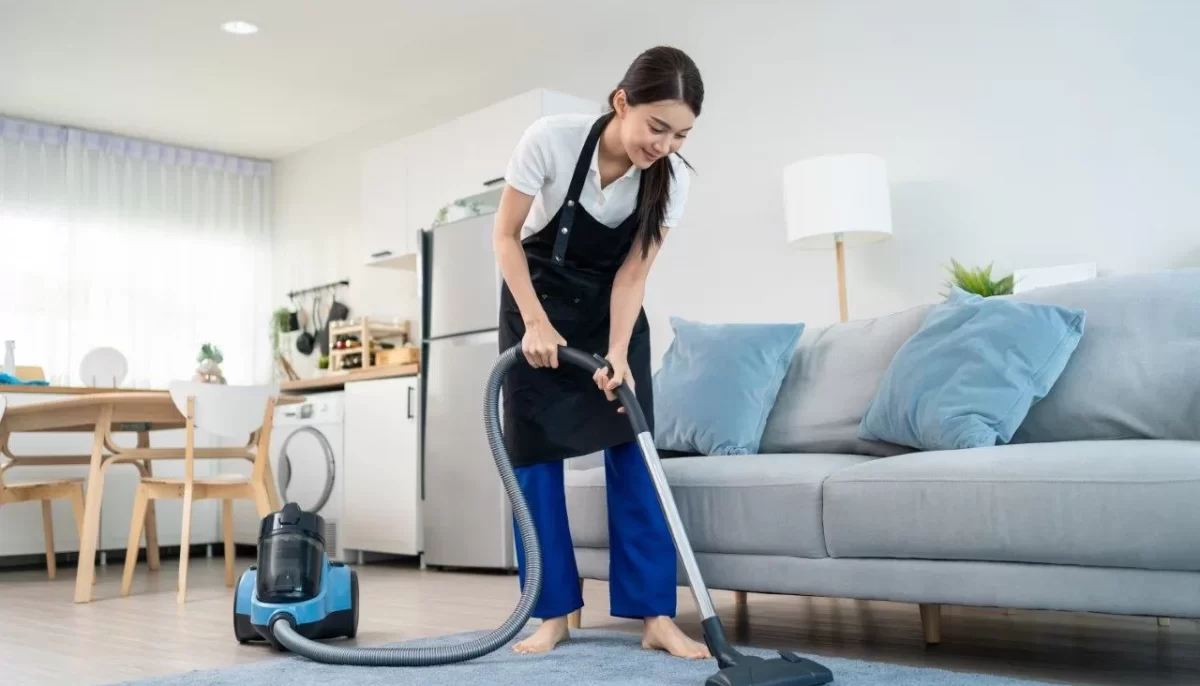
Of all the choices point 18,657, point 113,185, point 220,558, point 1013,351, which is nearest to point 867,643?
point 1013,351

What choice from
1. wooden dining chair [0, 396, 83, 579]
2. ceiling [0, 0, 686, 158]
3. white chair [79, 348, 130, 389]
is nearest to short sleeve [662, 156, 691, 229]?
ceiling [0, 0, 686, 158]

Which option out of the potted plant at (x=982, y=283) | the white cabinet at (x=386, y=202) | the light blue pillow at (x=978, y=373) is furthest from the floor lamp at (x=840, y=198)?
the white cabinet at (x=386, y=202)

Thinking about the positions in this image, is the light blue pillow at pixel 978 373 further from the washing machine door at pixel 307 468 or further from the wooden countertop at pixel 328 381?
the washing machine door at pixel 307 468

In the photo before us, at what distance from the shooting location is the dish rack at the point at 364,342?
18.0ft

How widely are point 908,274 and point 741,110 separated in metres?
1.06

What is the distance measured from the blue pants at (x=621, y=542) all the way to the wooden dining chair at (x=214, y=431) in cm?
189

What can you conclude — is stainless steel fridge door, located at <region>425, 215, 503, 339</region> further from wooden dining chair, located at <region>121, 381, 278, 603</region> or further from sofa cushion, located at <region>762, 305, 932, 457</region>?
sofa cushion, located at <region>762, 305, 932, 457</region>

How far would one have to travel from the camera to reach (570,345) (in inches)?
90.1

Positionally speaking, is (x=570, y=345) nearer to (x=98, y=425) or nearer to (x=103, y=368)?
(x=98, y=425)

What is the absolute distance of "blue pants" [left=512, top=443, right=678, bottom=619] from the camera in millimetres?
2215

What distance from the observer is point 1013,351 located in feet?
7.48

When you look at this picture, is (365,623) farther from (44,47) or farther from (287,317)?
(287,317)

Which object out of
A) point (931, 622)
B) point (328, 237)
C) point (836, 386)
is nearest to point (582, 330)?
point (836, 386)

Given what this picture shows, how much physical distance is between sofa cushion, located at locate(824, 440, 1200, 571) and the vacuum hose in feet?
1.63
